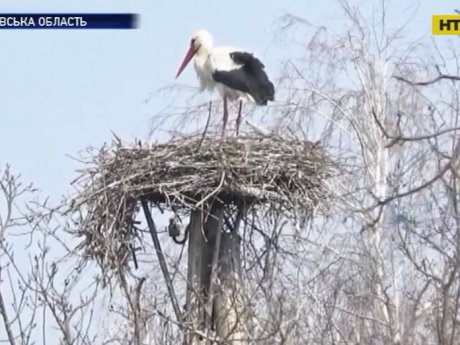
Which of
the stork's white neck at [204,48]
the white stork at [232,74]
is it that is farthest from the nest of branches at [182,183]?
the stork's white neck at [204,48]

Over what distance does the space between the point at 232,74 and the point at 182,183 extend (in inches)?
83.4

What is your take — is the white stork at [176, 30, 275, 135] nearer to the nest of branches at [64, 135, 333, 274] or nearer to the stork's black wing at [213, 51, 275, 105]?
the stork's black wing at [213, 51, 275, 105]

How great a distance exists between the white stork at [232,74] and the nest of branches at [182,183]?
137 centimetres

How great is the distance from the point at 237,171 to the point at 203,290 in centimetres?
82

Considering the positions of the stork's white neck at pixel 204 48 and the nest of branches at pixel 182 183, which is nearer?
the nest of branches at pixel 182 183

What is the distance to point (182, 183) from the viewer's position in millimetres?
A: 8289

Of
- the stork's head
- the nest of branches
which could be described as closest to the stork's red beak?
the stork's head

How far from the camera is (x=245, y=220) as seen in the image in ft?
28.8

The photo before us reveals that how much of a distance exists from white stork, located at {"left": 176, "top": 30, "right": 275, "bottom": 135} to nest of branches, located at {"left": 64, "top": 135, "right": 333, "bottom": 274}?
137 cm

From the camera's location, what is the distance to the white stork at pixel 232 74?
33.3ft

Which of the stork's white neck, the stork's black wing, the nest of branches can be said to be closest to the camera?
the nest of branches

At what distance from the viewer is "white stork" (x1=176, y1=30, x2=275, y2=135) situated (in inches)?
399

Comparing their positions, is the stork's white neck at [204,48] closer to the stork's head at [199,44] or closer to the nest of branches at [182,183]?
the stork's head at [199,44]

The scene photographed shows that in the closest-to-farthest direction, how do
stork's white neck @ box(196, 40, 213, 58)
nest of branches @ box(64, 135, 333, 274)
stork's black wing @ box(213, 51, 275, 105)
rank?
nest of branches @ box(64, 135, 333, 274)
stork's black wing @ box(213, 51, 275, 105)
stork's white neck @ box(196, 40, 213, 58)
